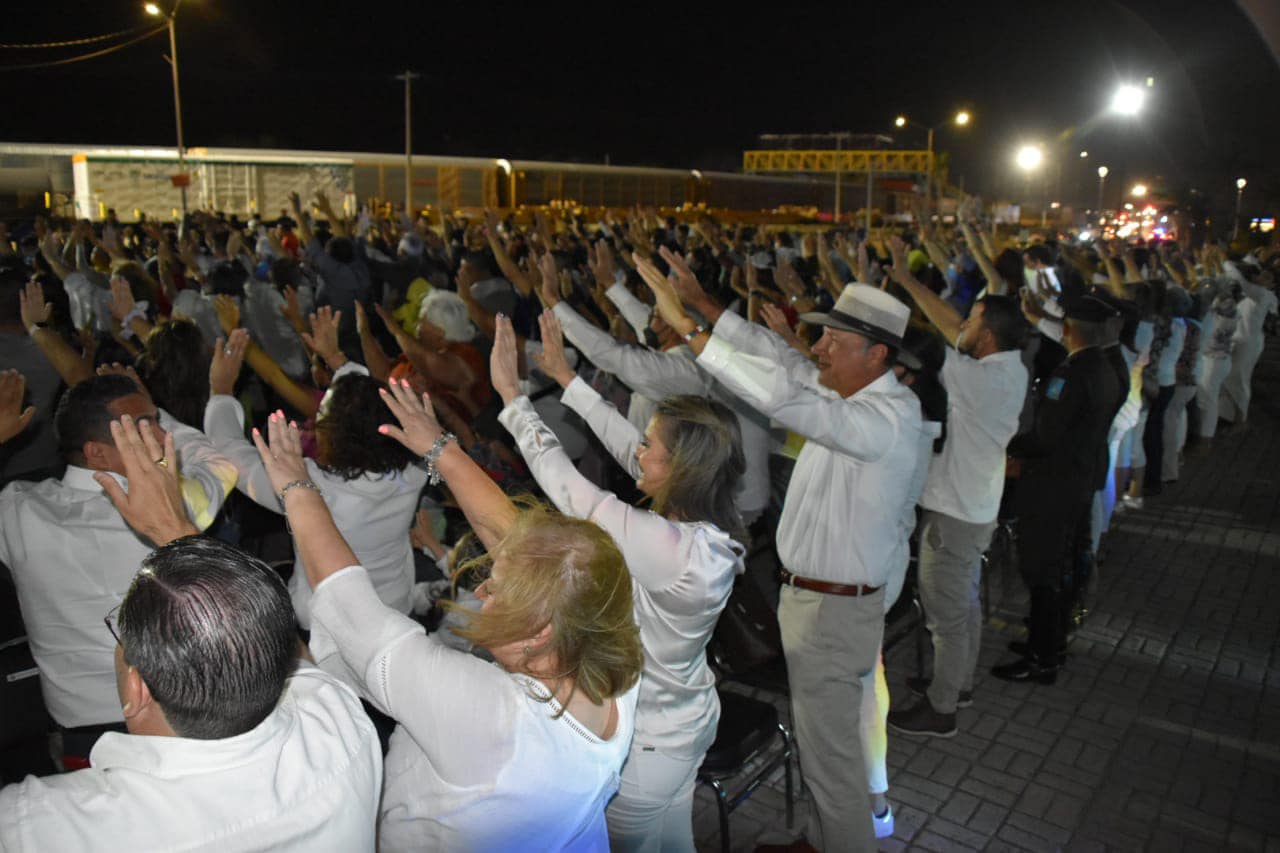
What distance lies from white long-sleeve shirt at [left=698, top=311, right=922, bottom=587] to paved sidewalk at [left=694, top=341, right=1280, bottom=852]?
1306 mm

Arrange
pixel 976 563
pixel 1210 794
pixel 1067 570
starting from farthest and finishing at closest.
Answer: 1. pixel 1067 570
2. pixel 976 563
3. pixel 1210 794

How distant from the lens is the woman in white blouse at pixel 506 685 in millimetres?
1771

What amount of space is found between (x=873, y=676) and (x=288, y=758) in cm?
278

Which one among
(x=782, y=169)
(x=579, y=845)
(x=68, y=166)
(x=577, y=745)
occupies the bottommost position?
(x=579, y=845)

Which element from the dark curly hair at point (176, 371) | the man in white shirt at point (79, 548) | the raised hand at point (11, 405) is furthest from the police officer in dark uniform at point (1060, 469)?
the raised hand at point (11, 405)

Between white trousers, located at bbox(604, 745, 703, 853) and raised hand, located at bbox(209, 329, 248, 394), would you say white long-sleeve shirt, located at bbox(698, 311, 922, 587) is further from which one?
raised hand, located at bbox(209, 329, 248, 394)

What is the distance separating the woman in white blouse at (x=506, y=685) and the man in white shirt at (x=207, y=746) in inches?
6.1

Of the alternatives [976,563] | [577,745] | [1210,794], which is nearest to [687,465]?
[577,745]

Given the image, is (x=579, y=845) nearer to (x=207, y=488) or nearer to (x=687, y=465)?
(x=687, y=465)

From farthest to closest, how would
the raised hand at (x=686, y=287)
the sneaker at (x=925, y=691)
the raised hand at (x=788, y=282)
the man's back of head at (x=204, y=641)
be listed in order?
the raised hand at (x=788, y=282), the sneaker at (x=925, y=691), the raised hand at (x=686, y=287), the man's back of head at (x=204, y=641)

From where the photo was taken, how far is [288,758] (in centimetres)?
158

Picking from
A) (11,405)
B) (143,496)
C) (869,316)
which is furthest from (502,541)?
(11,405)

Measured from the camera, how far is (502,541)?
6.64ft

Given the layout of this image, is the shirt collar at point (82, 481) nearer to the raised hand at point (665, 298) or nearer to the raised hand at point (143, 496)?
the raised hand at point (143, 496)
